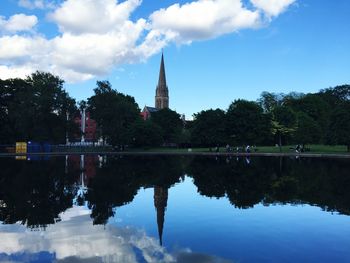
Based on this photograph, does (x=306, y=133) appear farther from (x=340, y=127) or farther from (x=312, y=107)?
(x=312, y=107)

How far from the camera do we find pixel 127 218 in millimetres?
13336

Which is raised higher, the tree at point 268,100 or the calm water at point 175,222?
the tree at point 268,100

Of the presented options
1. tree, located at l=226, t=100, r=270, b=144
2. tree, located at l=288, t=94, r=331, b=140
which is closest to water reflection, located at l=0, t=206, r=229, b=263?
tree, located at l=226, t=100, r=270, b=144

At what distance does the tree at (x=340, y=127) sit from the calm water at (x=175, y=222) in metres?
38.2

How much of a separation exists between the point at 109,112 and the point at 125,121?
13370mm

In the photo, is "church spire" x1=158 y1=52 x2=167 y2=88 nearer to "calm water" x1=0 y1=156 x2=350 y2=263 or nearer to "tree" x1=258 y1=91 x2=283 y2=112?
"tree" x1=258 y1=91 x2=283 y2=112

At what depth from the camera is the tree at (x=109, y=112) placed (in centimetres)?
7656

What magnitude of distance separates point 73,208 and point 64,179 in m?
10.3

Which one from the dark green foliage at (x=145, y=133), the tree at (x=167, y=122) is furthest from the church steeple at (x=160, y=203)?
the tree at (x=167, y=122)

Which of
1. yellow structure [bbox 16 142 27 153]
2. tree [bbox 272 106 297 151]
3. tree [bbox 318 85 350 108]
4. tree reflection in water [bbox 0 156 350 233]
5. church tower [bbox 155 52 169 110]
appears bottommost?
tree reflection in water [bbox 0 156 350 233]

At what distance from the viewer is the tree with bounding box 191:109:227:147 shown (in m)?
77.0

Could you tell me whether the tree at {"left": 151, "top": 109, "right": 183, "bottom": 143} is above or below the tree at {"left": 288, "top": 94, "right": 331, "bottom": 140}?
below

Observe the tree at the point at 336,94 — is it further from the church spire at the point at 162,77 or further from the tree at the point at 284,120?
the church spire at the point at 162,77

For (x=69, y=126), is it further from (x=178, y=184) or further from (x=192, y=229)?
(x=192, y=229)
